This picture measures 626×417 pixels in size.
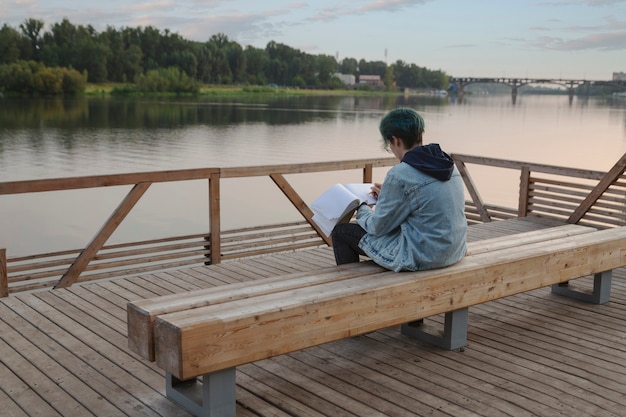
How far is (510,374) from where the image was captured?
358 centimetres

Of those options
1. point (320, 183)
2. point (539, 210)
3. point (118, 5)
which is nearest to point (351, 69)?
point (118, 5)

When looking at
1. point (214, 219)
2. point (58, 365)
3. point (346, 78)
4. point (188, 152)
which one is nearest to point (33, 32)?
point (346, 78)

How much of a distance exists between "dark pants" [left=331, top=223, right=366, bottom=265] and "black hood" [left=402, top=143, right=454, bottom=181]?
51 centimetres

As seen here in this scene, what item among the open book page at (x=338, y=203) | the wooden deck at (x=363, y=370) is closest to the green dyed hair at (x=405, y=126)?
the open book page at (x=338, y=203)

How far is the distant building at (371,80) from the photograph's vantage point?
405 ft

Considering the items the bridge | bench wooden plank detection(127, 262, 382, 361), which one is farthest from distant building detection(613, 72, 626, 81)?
bench wooden plank detection(127, 262, 382, 361)

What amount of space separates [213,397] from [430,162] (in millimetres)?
1426

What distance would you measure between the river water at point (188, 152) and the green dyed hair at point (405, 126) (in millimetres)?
10508

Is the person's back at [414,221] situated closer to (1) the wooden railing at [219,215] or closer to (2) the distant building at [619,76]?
(1) the wooden railing at [219,215]

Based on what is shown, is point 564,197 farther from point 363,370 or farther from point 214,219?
point 363,370

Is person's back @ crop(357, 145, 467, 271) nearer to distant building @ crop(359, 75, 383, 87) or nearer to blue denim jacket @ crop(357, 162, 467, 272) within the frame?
blue denim jacket @ crop(357, 162, 467, 272)

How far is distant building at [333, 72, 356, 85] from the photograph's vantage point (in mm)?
117838

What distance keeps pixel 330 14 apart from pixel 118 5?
1051 inches

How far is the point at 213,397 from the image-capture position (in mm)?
2943
